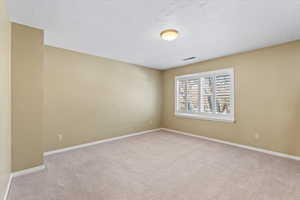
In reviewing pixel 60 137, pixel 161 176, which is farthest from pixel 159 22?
pixel 60 137

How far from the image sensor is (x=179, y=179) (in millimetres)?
2021

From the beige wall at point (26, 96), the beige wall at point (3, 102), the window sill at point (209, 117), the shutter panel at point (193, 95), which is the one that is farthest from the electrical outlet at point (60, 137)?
the shutter panel at point (193, 95)

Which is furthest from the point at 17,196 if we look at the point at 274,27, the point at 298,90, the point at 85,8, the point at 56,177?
the point at 298,90

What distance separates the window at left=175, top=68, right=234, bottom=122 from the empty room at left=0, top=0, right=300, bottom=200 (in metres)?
0.03

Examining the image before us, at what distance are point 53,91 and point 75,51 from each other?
A: 3.51 ft

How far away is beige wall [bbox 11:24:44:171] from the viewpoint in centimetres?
210

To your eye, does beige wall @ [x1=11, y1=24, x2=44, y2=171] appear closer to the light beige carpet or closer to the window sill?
the light beige carpet

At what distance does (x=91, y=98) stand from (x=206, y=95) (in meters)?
3.29

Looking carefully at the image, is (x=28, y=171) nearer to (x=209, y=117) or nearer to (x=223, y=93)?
(x=209, y=117)

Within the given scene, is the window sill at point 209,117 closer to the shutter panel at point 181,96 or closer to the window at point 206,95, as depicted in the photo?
the window at point 206,95

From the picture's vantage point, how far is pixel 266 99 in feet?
10.0

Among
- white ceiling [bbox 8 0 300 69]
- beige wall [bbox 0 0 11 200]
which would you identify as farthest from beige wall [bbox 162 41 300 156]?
beige wall [bbox 0 0 11 200]

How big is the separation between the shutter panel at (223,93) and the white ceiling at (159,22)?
2.74 ft

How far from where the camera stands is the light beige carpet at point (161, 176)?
1699 mm
